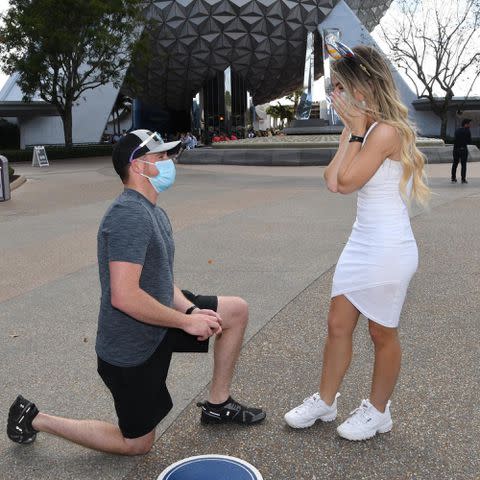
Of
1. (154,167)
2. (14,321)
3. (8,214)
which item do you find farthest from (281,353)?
(8,214)

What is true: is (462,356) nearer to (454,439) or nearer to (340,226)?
(454,439)

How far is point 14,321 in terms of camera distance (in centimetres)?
520

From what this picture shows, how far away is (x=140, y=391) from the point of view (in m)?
2.78

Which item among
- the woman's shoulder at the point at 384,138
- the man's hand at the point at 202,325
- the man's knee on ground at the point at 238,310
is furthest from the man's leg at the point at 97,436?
the woman's shoulder at the point at 384,138

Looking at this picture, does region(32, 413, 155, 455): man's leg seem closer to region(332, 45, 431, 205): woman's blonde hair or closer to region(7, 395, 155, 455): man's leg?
region(7, 395, 155, 455): man's leg

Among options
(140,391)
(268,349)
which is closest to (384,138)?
(140,391)

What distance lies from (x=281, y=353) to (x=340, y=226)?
217 inches

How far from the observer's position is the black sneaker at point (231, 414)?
10.7ft

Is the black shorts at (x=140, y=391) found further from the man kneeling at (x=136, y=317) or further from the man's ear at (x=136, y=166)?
the man's ear at (x=136, y=166)

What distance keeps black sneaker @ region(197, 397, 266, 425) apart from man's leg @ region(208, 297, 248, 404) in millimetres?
43

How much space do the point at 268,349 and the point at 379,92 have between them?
2172 millimetres

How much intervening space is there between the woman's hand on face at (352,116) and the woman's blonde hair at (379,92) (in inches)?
1.5

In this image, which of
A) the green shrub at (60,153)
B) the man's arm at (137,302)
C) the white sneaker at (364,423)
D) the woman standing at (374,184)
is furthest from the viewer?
the green shrub at (60,153)

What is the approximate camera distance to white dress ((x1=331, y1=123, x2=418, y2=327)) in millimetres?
2910
